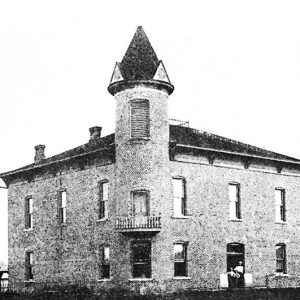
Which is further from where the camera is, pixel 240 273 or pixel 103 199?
pixel 240 273

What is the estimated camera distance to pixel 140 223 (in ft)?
108

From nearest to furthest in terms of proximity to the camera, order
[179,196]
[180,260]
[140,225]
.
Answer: [140,225] → [180,260] → [179,196]

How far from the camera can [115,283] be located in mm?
34156

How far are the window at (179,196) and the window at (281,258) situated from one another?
24.4ft

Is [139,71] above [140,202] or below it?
above

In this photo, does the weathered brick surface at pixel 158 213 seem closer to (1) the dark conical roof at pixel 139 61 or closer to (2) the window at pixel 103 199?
(2) the window at pixel 103 199

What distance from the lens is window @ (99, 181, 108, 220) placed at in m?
35.9

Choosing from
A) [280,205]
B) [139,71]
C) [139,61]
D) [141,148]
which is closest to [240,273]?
[280,205]

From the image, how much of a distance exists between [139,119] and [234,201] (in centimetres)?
763

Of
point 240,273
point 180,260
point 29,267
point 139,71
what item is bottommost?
point 29,267

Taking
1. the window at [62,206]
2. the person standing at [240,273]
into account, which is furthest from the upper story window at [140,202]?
the window at [62,206]

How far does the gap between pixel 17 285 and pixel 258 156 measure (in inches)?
654

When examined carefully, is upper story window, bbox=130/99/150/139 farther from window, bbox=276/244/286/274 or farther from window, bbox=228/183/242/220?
window, bbox=276/244/286/274

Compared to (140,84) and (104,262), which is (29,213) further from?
(140,84)
